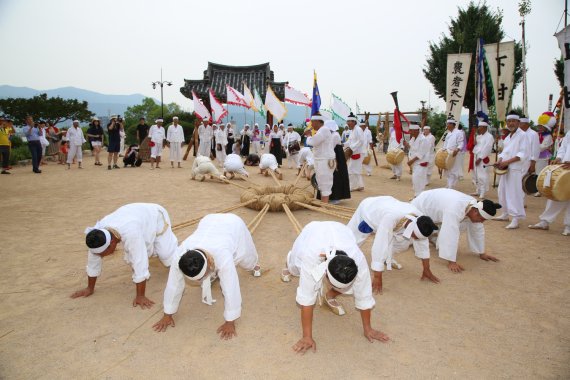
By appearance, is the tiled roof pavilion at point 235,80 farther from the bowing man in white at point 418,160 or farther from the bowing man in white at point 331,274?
the bowing man in white at point 331,274

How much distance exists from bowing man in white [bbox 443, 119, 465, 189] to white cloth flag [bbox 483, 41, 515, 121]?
2.93 ft

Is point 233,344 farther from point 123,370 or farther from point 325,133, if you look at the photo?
point 325,133

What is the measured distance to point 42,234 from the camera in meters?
4.85

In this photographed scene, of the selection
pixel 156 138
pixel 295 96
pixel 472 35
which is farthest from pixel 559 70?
pixel 156 138

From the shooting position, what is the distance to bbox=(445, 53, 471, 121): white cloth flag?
900 centimetres

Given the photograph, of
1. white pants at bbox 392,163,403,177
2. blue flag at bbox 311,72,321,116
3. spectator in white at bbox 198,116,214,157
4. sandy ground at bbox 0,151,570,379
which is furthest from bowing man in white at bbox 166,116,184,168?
sandy ground at bbox 0,151,570,379

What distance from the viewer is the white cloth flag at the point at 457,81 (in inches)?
354

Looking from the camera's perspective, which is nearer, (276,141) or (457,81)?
(457,81)

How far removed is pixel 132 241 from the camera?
3047 millimetres

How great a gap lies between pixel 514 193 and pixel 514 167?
16.1 inches

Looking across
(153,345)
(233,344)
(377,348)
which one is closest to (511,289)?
(377,348)

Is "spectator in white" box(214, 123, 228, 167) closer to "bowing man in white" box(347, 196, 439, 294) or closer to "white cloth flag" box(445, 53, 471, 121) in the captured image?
"white cloth flag" box(445, 53, 471, 121)

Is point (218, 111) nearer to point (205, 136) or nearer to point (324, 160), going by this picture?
point (205, 136)

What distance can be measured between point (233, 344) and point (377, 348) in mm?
1048
